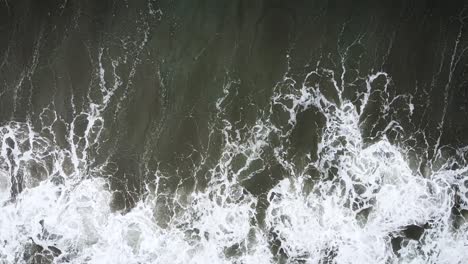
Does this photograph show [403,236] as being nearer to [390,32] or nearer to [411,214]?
[411,214]

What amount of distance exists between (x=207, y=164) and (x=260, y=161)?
0.84 meters

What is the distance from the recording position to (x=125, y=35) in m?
6.10

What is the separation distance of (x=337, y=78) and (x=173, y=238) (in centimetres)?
361

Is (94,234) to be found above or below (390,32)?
below

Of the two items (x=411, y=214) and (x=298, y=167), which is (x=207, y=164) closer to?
(x=298, y=167)

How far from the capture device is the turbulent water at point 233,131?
19.4ft

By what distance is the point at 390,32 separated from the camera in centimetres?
594

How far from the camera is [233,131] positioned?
236 inches

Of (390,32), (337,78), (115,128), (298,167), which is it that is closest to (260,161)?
(298,167)

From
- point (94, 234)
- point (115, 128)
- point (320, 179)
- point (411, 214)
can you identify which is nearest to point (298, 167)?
point (320, 179)

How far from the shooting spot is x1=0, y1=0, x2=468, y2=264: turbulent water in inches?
233

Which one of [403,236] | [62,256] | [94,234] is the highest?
[403,236]

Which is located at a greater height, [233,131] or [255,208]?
[233,131]

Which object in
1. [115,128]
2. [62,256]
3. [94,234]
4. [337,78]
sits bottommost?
[62,256]
